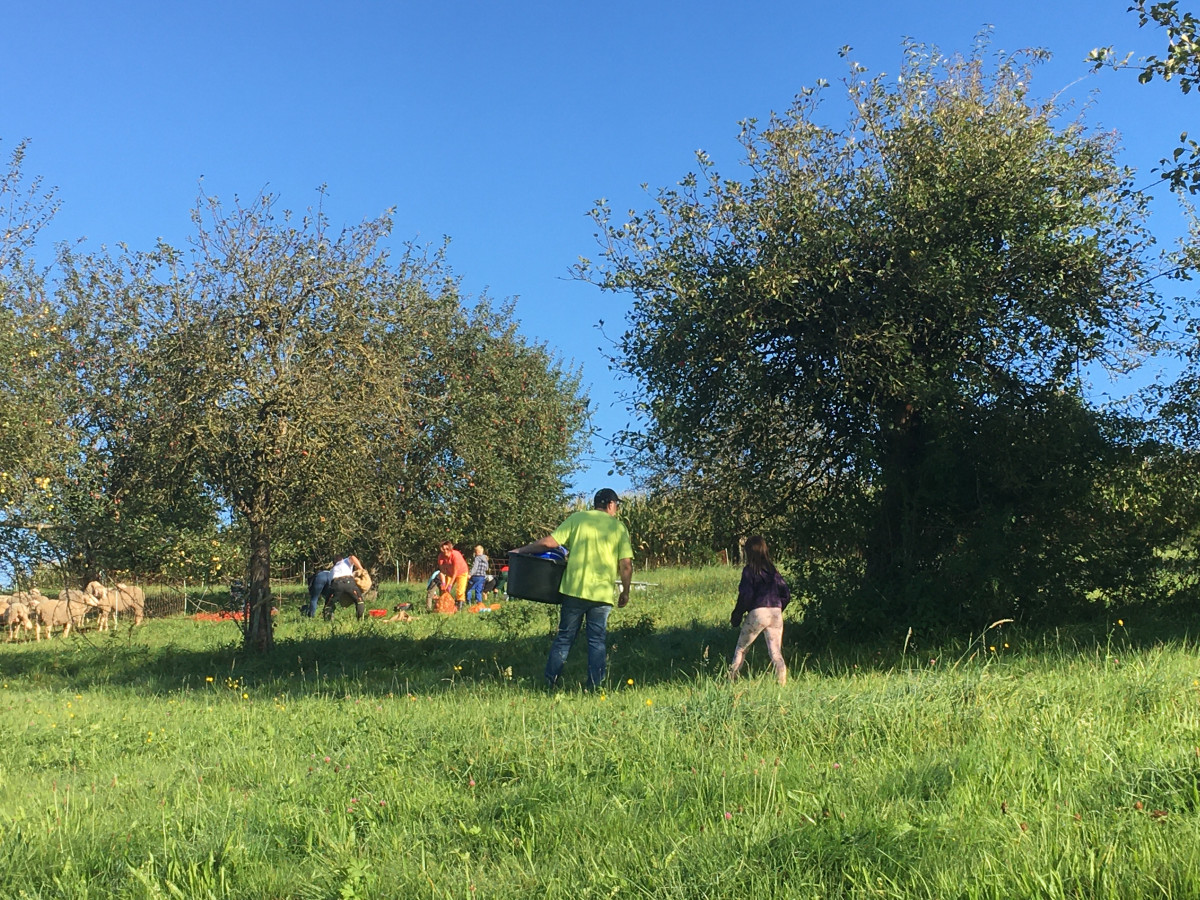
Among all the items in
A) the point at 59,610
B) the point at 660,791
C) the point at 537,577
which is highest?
the point at 537,577

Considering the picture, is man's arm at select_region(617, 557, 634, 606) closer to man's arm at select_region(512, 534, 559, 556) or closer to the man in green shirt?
the man in green shirt

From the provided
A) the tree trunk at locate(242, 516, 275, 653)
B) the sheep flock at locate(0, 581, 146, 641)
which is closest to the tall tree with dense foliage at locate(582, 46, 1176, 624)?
the tree trunk at locate(242, 516, 275, 653)

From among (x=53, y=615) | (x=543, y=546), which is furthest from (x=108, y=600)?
(x=543, y=546)

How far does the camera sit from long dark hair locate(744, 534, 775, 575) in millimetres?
8977

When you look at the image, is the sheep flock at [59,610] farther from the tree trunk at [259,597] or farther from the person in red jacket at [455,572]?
the tree trunk at [259,597]

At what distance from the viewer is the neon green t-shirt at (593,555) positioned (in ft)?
30.4

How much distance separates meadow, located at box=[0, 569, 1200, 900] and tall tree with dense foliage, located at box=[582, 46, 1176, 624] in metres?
2.21

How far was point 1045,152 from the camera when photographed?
1108 cm

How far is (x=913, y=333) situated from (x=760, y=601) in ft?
13.0

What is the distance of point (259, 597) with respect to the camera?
46.8 feet

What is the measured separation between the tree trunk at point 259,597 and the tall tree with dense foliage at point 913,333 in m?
6.24

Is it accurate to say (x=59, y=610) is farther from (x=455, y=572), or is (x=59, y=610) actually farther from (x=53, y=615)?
(x=455, y=572)

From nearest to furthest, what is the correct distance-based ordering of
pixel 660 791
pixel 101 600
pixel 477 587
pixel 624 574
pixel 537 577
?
pixel 660 791 < pixel 624 574 < pixel 537 577 < pixel 101 600 < pixel 477 587

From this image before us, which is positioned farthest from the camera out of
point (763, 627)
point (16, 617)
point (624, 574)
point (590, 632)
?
point (16, 617)
